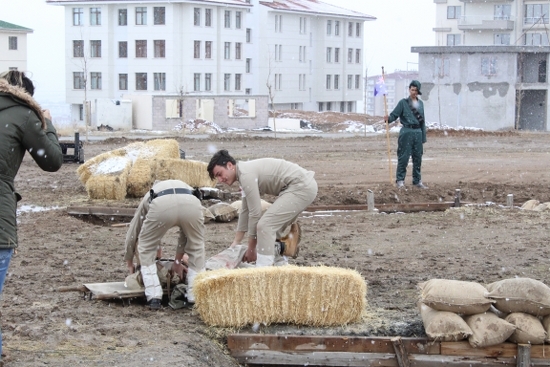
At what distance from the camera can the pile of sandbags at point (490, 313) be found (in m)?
7.84

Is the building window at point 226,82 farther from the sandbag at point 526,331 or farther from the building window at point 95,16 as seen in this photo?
the sandbag at point 526,331

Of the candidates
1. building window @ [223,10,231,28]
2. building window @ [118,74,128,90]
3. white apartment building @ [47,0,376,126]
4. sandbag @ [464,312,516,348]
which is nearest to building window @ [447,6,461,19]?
white apartment building @ [47,0,376,126]

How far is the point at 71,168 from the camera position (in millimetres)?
23344

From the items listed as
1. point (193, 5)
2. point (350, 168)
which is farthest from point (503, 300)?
point (193, 5)

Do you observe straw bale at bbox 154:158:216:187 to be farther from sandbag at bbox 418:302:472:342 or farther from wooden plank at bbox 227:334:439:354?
sandbag at bbox 418:302:472:342

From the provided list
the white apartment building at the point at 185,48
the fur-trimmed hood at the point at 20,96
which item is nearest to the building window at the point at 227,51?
the white apartment building at the point at 185,48

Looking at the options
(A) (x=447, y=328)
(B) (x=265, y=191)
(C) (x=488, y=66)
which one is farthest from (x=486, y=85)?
(A) (x=447, y=328)

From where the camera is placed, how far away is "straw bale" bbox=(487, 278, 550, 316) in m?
7.87

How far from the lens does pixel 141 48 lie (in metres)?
67.4

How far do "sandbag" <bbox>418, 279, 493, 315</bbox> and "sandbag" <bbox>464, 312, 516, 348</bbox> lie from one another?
146mm

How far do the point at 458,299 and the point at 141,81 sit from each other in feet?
205

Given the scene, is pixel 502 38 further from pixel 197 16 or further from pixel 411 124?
pixel 411 124

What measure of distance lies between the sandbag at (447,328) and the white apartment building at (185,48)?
165 feet

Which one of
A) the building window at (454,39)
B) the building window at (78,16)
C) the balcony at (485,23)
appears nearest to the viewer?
the building window at (78,16)
